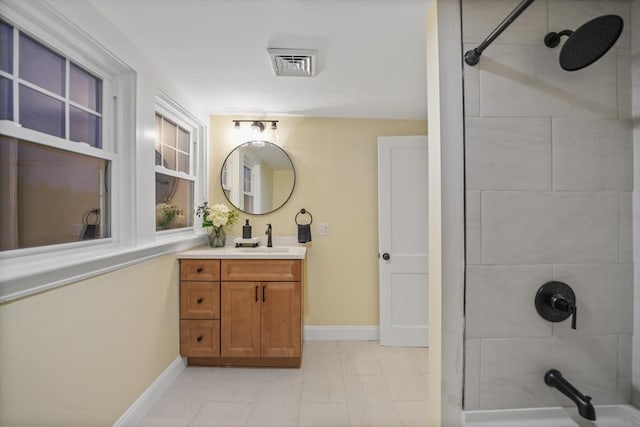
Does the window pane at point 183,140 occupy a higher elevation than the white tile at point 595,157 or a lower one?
higher

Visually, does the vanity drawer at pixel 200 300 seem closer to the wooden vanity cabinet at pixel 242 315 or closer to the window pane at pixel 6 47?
the wooden vanity cabinet at pixel 242 315

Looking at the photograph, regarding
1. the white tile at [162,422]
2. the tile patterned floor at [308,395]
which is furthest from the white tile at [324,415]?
the white tile at [162,422]

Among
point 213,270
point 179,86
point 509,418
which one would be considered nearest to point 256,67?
point 179,86

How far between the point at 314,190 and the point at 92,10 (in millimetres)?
1939

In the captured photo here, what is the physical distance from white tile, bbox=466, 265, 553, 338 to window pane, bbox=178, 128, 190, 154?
2436 mm

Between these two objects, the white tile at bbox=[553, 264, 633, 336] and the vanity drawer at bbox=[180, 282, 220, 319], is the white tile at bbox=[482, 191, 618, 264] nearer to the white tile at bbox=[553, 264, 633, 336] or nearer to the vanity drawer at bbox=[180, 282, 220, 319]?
the white tile at bbox=[553, 264, 633, 336]

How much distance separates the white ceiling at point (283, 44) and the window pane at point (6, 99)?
0.58m

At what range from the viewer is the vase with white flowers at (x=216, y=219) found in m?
2.46

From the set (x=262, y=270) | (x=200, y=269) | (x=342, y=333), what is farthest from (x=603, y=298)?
(x=200, y=269)

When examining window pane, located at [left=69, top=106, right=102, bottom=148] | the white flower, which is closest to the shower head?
window pane, located at [left=69, top=106, right=102, bottom=148]

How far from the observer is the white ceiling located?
4.21 feet

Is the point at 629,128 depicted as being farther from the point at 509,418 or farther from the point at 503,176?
the point at 509,418

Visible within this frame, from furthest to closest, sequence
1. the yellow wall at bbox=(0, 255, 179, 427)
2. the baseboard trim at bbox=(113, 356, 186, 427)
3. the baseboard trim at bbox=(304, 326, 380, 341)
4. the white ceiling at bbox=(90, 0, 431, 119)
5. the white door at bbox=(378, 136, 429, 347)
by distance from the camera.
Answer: the baseboard trim at bbox=(304, 326, 380, 341), the white door at bbox=(378, 136, 429, 347), the baseboard trim at bbox=(113, 356, 186, 427), the white ceiling at bbox=(90, 0, 431, 119), the yellow wall at bbox=(0, 255, 179, 427)

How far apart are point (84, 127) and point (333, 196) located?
6.38 feet
